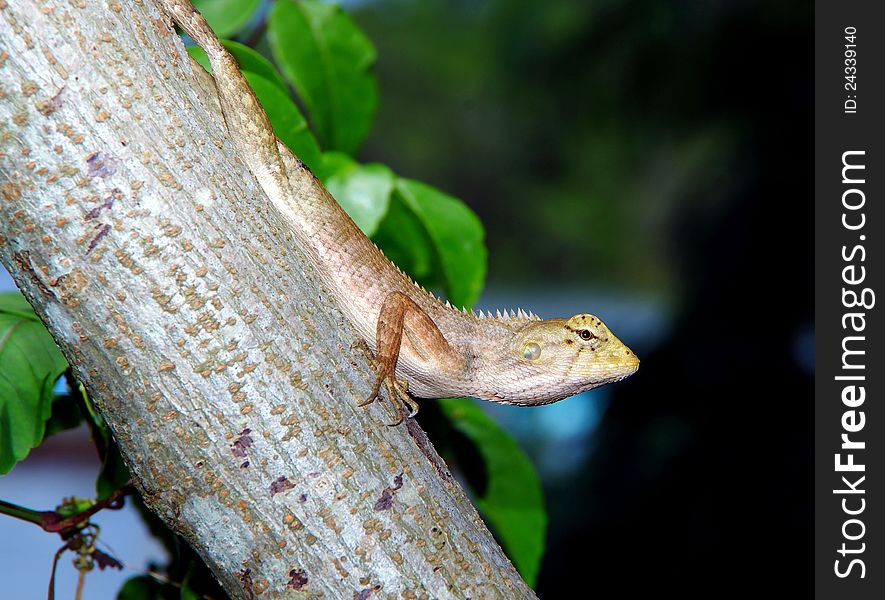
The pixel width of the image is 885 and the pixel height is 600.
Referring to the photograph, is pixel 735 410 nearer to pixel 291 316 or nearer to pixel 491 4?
pixel 291 316

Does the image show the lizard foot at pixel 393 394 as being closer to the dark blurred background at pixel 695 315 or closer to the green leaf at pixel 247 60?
the green leaf at pixel 247 60

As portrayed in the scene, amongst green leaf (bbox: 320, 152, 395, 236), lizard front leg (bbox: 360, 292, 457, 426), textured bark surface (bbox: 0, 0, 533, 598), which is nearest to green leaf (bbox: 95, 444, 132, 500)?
textured bark surface (bbox: 0, 0, 533, 598)

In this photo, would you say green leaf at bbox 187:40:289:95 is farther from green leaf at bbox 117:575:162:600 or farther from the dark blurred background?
the dark blurred background

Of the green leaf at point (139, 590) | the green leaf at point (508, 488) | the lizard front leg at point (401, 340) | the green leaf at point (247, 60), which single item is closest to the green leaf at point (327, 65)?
the green leaf at point (247, 60)

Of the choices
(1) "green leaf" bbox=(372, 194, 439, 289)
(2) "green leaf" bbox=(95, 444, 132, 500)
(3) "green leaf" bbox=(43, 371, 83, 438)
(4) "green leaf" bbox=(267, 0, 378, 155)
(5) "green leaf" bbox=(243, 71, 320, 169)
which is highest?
(4) "green leaf" bbox=(267, 0, 378, 155)

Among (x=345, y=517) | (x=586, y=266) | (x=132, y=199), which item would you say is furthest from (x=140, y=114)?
(x=586, y=266)
